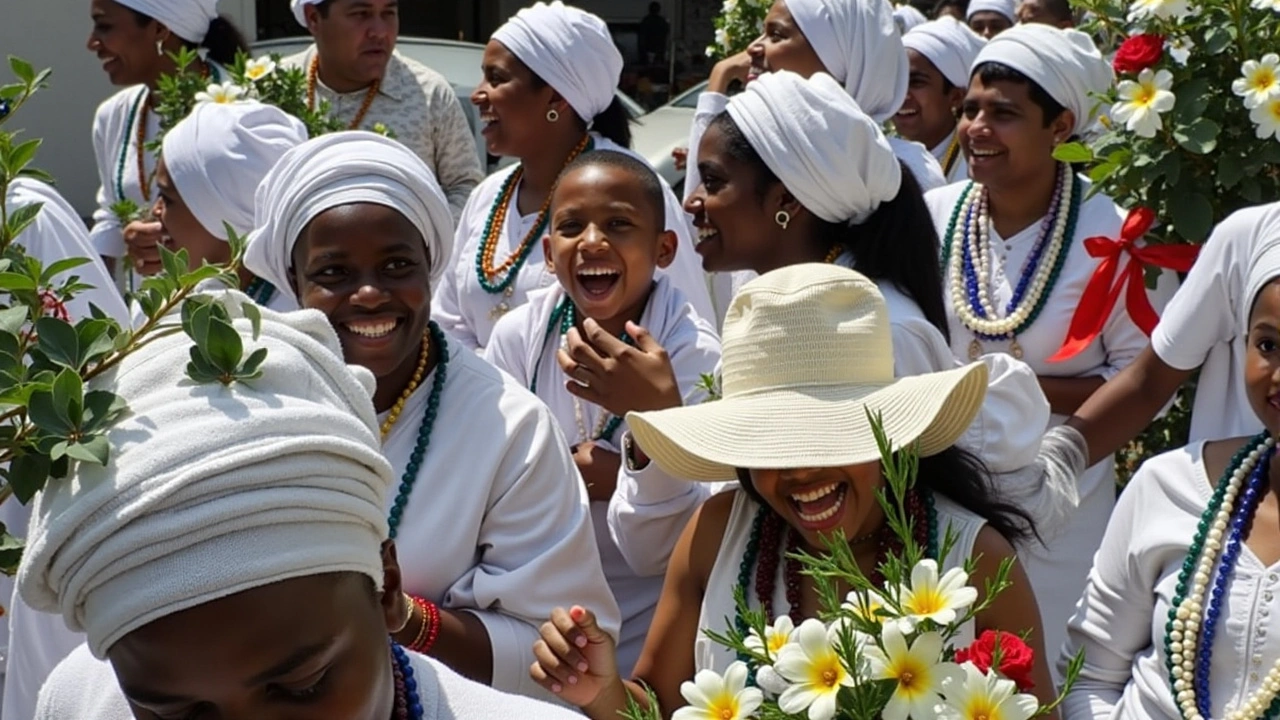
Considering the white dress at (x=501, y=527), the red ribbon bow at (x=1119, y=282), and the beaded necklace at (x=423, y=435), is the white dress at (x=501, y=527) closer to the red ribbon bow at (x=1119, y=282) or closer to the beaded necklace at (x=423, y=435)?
the beaded necklace at (x=423, y=435)

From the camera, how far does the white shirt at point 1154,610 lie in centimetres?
292

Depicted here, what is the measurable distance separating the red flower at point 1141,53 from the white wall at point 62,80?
11.6 metres

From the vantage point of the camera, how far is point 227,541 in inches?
69.1

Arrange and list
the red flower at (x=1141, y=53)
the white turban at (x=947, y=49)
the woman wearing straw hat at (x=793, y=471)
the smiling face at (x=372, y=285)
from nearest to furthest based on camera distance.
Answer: the woman wearing straw hat at (x=793, y=471) → the smiling face at (x=372, y=285) → the red flower at (x=1141, y=53) → the white turban at (x=947, y=49)

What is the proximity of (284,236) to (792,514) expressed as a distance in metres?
1.22

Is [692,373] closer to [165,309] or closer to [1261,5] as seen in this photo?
[1261,5]

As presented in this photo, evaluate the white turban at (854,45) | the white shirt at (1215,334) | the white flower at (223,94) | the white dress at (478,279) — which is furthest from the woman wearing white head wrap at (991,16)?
the white shirt at (1215,334)

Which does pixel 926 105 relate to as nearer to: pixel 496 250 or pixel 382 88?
pixel 382 88

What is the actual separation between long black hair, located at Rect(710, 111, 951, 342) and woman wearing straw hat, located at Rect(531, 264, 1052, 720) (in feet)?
2.25

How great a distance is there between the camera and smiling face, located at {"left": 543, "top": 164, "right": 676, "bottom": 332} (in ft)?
13.4

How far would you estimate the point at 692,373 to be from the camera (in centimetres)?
403

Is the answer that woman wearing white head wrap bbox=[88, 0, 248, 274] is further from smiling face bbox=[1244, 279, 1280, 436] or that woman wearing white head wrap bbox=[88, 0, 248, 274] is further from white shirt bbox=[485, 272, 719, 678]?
smiling face bbox=[1244, 279, 1280, 436]

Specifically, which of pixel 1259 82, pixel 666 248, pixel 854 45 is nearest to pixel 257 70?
pixel 854 45

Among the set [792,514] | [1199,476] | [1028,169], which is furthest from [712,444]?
[1028,169]
